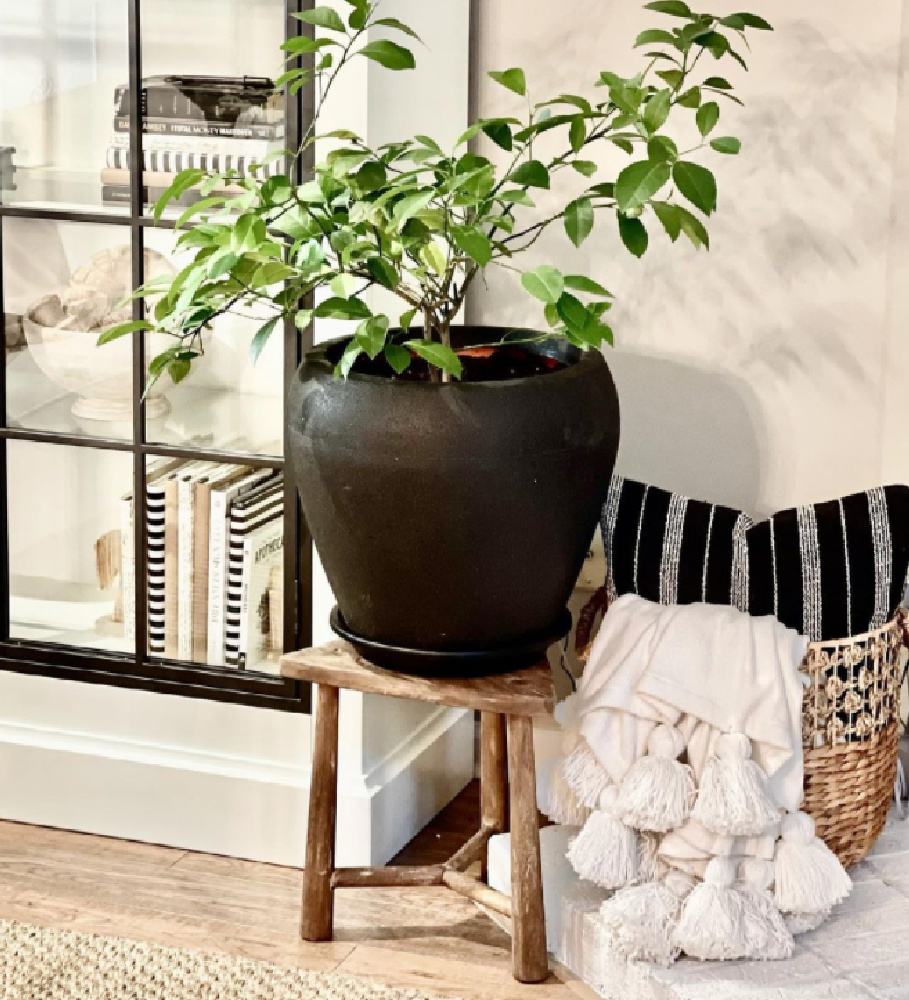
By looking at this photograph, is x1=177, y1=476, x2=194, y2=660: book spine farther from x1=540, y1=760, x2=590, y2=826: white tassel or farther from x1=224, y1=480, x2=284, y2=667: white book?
x1=540, y1=760, x2=590, y2=826: white tassel

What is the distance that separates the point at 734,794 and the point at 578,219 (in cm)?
75

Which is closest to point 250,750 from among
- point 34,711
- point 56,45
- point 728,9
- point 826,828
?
point 34,711

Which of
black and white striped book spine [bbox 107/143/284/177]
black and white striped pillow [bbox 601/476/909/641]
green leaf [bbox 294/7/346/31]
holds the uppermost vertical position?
green leaf [bbox 294/7/346/31]

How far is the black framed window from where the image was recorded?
2.34 meters

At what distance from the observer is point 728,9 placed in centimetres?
240

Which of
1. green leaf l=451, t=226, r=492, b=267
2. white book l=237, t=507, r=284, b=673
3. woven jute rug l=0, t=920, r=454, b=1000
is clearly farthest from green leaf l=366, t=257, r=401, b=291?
woven jute rug l=0, t=920, r=454, b=1000

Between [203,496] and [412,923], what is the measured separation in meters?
0.72

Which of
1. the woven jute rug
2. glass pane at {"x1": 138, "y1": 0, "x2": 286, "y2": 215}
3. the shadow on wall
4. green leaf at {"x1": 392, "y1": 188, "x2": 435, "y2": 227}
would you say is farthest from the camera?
the shadow on wall

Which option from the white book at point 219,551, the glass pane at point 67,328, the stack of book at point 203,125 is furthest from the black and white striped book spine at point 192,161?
the white book at point 219,551

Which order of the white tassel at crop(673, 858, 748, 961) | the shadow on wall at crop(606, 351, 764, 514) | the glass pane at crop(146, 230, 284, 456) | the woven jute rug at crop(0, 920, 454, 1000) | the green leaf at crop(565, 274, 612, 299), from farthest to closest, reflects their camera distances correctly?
the shadow on wall at crop(606, 351, 764, 514)
the glass pane at crop(146, 230, 284, 456)
the woven jute rug at crop(0, 920, 454, 1000)
the white tassel at crop(673, 858, 748, 961)
the green leaf at crop(565, 274, 612, 299)

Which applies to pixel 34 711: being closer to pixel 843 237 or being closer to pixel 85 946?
pixel 85 946

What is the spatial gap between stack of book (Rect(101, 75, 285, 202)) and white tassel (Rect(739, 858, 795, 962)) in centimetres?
122

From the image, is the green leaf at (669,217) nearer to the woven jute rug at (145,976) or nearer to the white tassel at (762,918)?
the white tassel at (762,918)

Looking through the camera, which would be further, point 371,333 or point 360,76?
point 360,76
